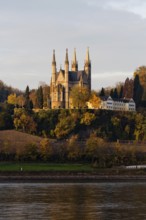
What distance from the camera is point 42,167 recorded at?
62844 millimetres

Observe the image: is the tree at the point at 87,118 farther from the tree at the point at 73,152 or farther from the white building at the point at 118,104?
the tree at the point at 73,152

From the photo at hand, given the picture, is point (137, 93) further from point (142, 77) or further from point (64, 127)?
point (64, 127)

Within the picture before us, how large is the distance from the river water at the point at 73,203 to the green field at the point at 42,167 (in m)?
16.3

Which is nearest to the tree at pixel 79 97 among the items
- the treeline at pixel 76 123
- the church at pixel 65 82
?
the church at pixel 65 82

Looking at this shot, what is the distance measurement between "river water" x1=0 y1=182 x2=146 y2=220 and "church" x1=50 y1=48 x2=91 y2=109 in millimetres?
71727

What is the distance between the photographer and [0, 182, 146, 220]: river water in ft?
95.3

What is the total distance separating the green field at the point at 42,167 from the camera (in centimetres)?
6016

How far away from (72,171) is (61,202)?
24.4 metres

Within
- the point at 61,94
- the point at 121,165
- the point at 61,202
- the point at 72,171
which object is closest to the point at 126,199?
the point at 61,202

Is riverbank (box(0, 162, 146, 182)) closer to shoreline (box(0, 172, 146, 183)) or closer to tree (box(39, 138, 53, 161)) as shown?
shoreline (box(0, 172, 146, 183))

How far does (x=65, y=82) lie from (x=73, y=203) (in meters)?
83.9

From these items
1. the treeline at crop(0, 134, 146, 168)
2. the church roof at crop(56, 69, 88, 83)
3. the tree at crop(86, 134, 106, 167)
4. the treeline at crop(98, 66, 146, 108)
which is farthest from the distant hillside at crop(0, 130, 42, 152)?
the treeline at crop(98, 66, 146, 108)

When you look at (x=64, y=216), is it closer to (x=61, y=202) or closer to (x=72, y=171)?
(x=61, y=202)

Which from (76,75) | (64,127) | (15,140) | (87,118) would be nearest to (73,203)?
(15,140)
